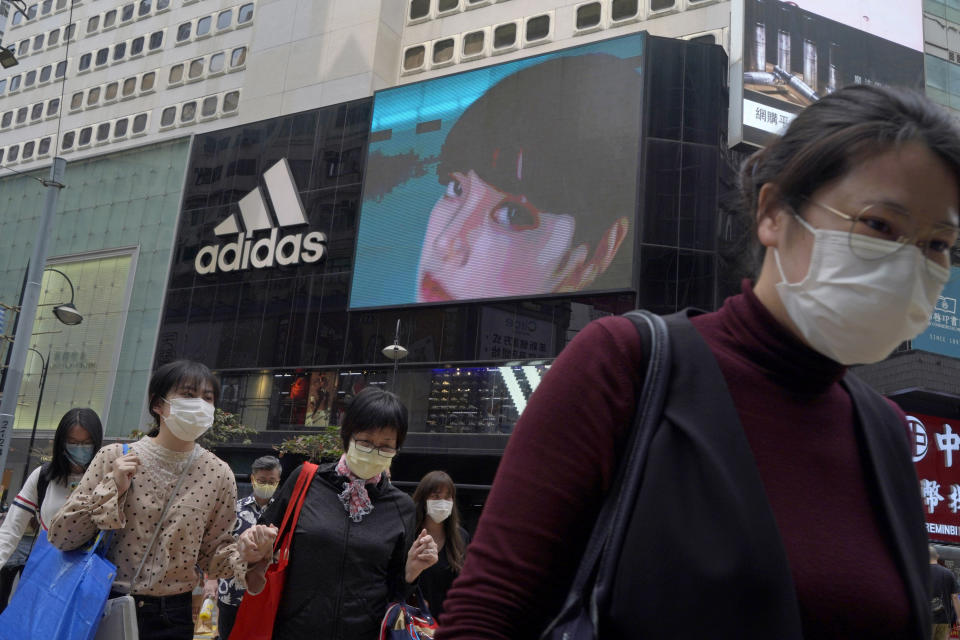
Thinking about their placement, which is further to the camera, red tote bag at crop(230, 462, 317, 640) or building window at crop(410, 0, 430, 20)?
building window at crop(410, 0, 430, 20)

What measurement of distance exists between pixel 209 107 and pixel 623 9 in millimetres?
17918

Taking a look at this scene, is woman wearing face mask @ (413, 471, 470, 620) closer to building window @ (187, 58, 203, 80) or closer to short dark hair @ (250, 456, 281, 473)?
short dark hair @ (250, 456, 281, 473)

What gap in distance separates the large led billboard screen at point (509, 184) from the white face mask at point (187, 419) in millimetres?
21189

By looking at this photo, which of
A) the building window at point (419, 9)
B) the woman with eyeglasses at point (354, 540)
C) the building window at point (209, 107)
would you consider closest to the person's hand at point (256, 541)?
the woman with eyeglasses at point (354, 540)

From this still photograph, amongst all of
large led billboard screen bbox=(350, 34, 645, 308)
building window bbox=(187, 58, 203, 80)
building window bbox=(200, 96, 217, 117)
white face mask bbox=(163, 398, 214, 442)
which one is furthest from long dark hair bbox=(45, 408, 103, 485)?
building window bbox=(187, 58, 203, 80)

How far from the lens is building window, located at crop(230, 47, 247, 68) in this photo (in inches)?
1522

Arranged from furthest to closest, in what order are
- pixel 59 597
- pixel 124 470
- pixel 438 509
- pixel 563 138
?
pixel 563 138
pixel 438 509
pixel 124 470
pixel 59 597

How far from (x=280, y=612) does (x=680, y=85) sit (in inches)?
989

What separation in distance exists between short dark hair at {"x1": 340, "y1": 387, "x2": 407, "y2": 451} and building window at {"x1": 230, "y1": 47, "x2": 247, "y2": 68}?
37181 millimetres

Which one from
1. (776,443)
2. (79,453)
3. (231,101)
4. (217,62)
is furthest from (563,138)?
(776,443)

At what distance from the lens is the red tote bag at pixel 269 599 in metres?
3.66

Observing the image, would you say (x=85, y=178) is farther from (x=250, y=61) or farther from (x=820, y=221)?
(x=820, y=221)

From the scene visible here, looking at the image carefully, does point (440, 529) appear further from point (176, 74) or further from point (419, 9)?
point (176, 74)

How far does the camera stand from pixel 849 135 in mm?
1378
